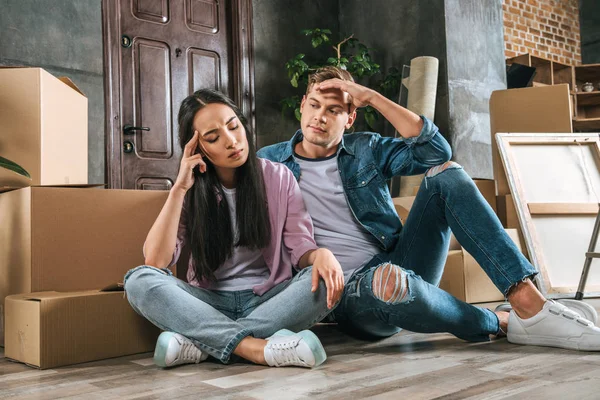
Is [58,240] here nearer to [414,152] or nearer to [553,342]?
[414,152]

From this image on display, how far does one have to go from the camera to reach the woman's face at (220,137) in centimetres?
163

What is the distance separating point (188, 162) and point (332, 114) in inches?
18.6

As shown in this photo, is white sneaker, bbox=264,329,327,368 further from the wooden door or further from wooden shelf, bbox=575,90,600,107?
wooden shelf, bbox=575,90,600,107

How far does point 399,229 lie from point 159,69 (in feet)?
8.91

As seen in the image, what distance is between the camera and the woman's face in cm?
163

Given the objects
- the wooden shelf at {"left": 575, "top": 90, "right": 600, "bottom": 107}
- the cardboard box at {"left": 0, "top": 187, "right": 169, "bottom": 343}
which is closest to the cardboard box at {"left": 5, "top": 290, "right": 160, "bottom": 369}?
the cardboard box at {"left": 0, "top": 187, "right": 169, "bottom": 343}

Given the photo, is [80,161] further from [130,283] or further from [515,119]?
[515,119]

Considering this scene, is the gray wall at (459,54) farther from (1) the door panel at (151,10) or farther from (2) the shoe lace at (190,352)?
(2) the shoe lace at (190,352)

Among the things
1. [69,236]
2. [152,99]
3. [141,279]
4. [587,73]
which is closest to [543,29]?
[587,73]

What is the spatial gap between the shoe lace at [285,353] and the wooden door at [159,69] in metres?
2.64

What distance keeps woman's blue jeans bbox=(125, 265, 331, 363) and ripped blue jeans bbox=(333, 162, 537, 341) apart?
144mm

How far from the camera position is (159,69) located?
4.00m

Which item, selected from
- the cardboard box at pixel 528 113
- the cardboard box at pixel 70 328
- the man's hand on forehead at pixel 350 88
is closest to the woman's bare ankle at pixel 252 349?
the cardboard box at pixel 70 328

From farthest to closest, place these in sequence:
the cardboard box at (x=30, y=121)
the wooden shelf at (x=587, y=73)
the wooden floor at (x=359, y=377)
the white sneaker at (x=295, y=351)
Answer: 1. the wooden shelf at (x=587, y=73)
2. the cardboard box at (x=30, y=121)
3. the white sneaker at (x=295, y=351)
4. the wooden floor at (x=359, y=377)
